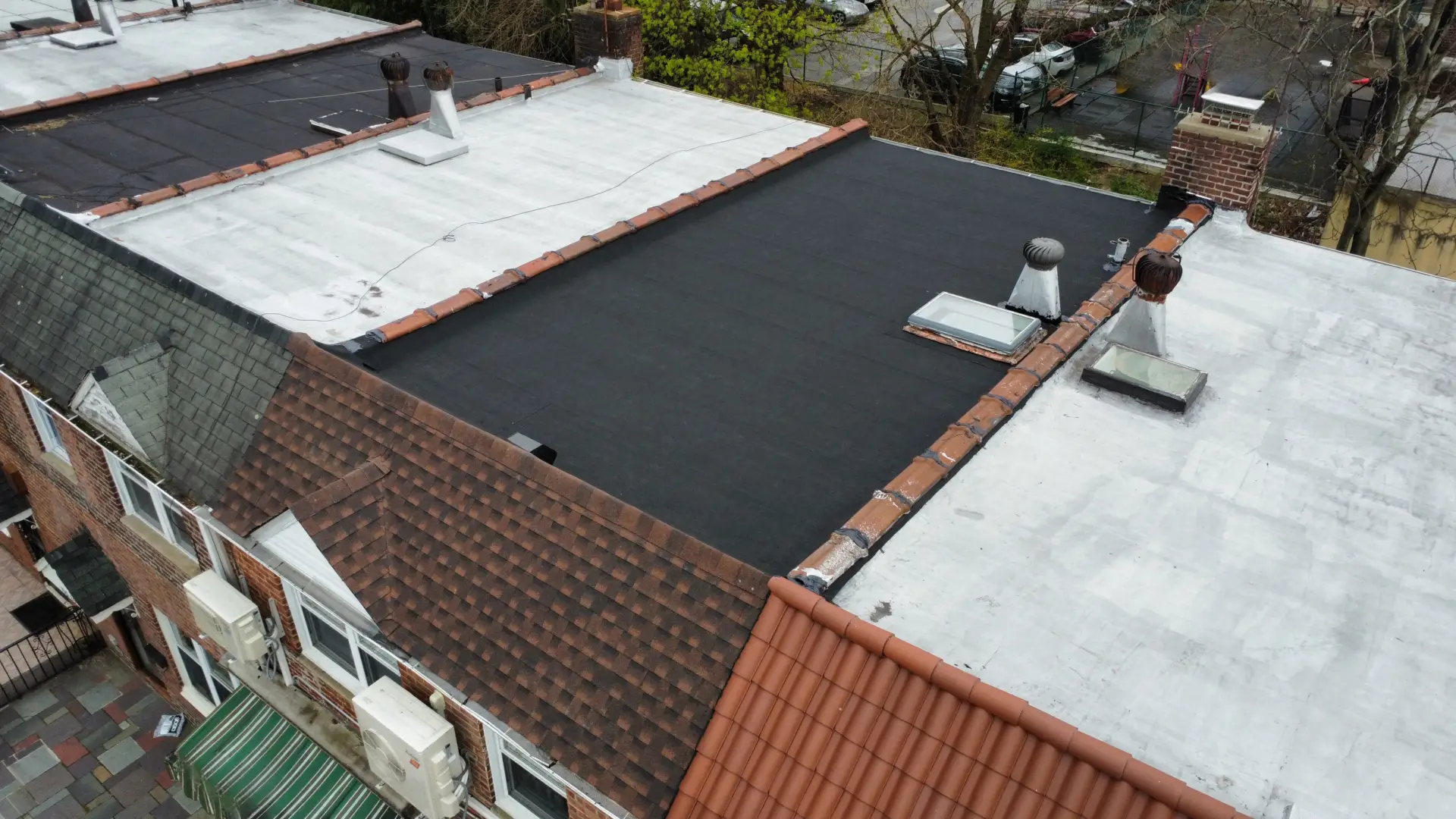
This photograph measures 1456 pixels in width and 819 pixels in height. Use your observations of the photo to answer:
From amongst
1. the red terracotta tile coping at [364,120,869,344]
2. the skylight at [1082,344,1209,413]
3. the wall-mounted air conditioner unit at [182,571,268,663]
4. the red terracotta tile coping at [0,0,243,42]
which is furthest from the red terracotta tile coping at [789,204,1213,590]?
Result: the red terracotta tile coping at [0,0,243,42]

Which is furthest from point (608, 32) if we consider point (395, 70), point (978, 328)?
point (978, 328)

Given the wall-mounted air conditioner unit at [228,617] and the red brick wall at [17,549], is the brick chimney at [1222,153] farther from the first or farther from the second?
the red brick wall at [17,549]

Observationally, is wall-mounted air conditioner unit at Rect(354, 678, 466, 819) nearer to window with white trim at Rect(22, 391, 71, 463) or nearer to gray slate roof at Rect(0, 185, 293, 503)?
gray slate roof at Rect(0, 185, 293, 503)

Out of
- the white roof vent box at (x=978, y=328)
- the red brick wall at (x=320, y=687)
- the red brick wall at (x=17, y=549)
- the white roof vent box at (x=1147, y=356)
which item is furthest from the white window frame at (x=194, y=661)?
the white roof vent box at (x=1147, y=356)

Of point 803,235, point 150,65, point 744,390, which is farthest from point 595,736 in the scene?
point 150,65

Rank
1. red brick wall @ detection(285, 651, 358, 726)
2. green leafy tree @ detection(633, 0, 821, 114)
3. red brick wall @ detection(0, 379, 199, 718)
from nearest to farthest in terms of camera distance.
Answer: red brick wall @ detection(285, 651, 358, 726) → red brick wall @ detection(0, 379, 199, 718) → green leafy tree @ detection(633, 0, 821, 114)

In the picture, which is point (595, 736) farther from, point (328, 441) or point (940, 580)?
point (328, 441)

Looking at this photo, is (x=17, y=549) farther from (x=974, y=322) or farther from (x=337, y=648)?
(x=974, y=322)
